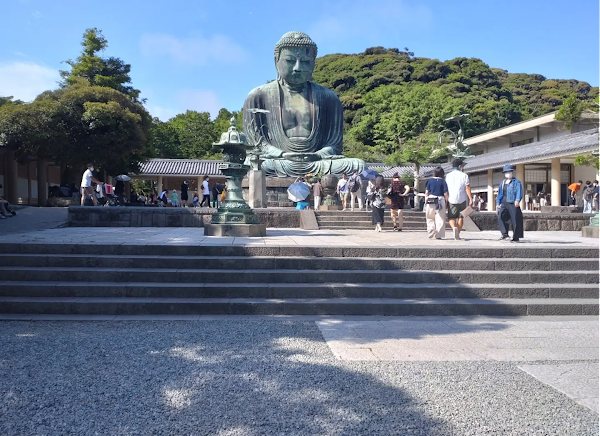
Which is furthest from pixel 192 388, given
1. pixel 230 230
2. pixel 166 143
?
pixel 166 143

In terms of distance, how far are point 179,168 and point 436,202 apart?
2477cm

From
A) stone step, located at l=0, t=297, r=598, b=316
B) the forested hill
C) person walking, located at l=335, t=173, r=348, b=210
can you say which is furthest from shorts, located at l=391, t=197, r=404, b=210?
the forested hill

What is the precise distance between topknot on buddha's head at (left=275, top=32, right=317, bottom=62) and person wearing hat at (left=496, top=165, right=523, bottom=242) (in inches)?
404

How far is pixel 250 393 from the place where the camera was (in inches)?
115

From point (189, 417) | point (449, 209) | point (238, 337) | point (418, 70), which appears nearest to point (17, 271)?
point (238, 337)

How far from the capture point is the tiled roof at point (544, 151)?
19.4 meters

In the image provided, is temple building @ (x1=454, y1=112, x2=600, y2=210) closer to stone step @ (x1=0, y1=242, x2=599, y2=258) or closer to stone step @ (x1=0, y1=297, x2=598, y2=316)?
stone step @ (x1=0, y1=242, x2=599, y2=258)

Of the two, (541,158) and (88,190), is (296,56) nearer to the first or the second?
(88,190)

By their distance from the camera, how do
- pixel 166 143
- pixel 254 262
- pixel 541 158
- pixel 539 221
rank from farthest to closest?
pixel 166 143 → pixel 541 158 → pixel 539 221 → pixel 254 262

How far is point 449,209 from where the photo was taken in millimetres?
8266

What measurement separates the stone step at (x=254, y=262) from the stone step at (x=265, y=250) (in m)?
0.15

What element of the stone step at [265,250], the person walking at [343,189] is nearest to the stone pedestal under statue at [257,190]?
the person walking at [343,189]

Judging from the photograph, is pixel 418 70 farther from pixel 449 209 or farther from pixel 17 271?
pixel 17 271

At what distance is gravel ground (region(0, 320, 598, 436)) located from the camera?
253cm
